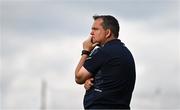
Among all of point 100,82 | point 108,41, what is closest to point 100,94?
point 100,82

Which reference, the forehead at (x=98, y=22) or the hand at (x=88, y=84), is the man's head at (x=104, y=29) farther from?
the hand at (x=88, y=84)

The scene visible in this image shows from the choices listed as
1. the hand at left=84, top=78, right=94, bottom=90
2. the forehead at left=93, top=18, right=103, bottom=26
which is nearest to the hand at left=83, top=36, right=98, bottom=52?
the forehead at left=93, top=18, right=103, bottom=26

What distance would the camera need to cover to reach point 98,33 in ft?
25.0

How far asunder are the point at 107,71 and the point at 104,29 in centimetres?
54

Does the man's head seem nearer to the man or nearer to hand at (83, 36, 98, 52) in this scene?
the man

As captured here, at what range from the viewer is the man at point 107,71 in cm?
741

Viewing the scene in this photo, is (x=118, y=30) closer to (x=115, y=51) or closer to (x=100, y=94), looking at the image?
(x=115, y=51)

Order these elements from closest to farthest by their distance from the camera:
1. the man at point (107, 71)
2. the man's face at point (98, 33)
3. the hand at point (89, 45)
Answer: the man at point (107, 71)
the man's face at point (98, 33)
the hand at point (89, 45)

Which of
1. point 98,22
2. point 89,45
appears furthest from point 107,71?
point 98,22

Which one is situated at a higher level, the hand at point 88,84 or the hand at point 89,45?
the hand at point 89,45

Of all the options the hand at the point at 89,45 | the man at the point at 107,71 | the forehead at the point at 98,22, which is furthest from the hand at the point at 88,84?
the forehead at the point at 98,22

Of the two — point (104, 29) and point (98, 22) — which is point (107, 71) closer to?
point (104, 29)

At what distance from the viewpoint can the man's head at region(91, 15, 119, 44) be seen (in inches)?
300

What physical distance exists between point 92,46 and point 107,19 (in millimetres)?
403
